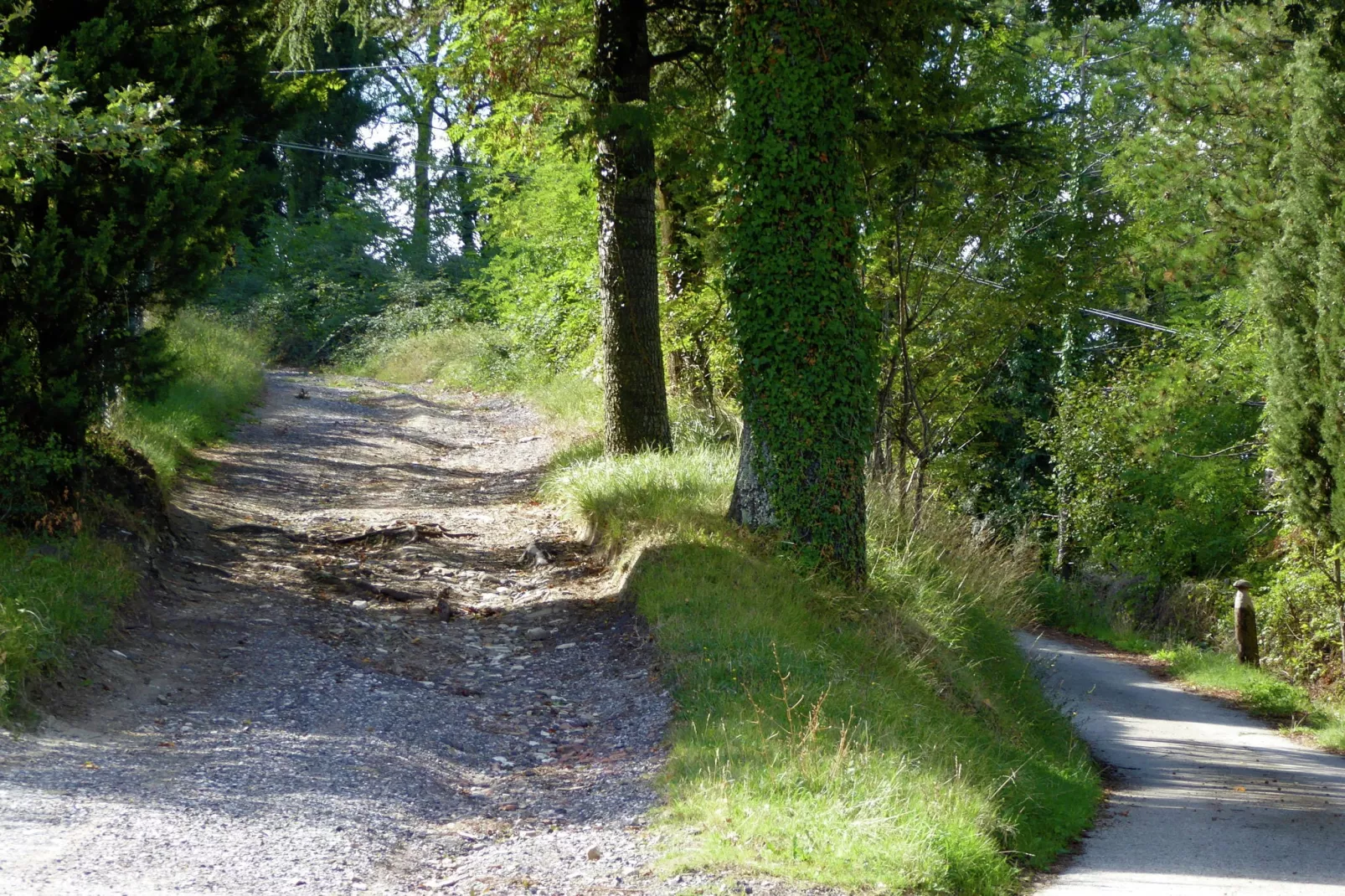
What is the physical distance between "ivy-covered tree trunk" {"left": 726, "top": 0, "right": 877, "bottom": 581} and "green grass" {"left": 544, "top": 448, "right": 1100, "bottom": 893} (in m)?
0.64

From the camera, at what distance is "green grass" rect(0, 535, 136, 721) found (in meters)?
5.95

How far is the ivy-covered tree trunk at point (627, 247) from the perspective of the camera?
1153cm

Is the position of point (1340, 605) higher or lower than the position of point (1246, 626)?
higher

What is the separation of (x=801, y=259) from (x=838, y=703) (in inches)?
146

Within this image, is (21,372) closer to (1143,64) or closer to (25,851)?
(25,851)

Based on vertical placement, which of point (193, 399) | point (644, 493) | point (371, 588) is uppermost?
point (193, 399)

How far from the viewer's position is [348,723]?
660 cm

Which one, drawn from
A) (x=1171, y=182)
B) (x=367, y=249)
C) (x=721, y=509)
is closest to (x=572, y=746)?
(x=721, y=509)

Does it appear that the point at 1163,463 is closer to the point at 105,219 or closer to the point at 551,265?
the point at 551,265

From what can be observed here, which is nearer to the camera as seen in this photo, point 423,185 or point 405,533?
point 405,533

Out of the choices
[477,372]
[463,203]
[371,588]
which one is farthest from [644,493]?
[463,203]

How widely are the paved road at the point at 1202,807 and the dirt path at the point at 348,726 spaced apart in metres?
2.66

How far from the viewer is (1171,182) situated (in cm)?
1859

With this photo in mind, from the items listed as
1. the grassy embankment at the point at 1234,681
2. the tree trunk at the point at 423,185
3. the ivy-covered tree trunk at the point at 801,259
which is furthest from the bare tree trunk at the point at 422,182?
the ivy-covered tree trunk at the point at 801,259
